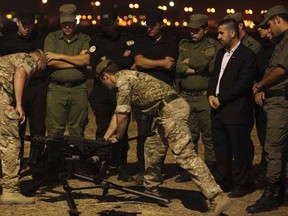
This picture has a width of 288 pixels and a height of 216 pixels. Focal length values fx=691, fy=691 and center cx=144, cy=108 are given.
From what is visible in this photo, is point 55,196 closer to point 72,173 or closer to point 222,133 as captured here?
point 72,173

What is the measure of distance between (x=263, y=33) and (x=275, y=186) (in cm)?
224

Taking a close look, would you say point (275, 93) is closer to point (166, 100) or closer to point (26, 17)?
point (166, 100)

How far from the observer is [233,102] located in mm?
8836

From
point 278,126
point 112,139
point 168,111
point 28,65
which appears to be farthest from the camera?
point 28,65

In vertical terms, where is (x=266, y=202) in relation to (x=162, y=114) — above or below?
below

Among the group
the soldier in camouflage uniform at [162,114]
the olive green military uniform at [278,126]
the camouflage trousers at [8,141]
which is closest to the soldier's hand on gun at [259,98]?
the olive green military uniform at [278,126]

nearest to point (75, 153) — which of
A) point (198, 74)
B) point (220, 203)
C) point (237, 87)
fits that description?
point (220, 203)

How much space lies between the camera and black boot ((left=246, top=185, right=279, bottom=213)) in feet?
26.8

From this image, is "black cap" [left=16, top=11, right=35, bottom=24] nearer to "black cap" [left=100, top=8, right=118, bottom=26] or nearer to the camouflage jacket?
"black cap" [left=100, top=8, right=118, bottom=26]

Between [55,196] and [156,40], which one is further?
[156,40]

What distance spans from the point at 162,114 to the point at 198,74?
1772 mm

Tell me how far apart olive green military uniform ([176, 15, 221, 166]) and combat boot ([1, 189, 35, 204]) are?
2.69 meters

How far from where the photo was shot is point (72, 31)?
386 inches

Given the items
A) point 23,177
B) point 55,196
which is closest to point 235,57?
point 55,196
